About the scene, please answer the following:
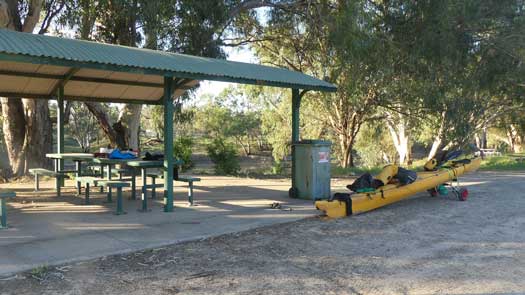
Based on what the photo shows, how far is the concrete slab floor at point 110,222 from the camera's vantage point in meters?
5.46

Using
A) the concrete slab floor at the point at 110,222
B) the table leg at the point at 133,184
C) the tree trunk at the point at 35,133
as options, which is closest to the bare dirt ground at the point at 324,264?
the concrete slab floor at the point at 110,222

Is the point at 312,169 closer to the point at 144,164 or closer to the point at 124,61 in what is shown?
the point at 144,164

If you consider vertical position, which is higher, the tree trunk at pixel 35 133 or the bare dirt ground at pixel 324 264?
the tree trunk at pixel 35 133

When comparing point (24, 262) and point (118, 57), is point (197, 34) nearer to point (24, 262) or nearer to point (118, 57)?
point (118, 57)

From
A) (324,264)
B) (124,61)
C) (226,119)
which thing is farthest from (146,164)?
(226,119)

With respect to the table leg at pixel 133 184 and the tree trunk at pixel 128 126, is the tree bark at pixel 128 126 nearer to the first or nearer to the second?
the tree trunk at pixel 128 126

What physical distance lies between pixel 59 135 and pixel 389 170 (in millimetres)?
7581

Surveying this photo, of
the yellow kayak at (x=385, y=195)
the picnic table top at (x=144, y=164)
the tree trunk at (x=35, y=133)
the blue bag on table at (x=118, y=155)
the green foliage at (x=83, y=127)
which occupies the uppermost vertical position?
the green foliage at (x=83, y=127)

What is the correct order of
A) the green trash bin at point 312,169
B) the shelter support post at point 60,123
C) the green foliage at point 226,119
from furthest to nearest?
the green foliage at point 226,119
the shelter support post at point 60,123
the green trash bin at point 312,169

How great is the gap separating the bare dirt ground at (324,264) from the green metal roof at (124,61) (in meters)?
2.79

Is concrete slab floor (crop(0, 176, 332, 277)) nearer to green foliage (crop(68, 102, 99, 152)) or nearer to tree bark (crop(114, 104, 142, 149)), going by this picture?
tree bark (crop(114, 104, 142, 149))

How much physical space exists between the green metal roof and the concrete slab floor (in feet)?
7.38

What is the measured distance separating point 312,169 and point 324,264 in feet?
14.1

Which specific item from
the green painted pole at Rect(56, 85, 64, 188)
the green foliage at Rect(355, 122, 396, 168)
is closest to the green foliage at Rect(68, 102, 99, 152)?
the green foliage at Rect(355, 122, 396, 168)
